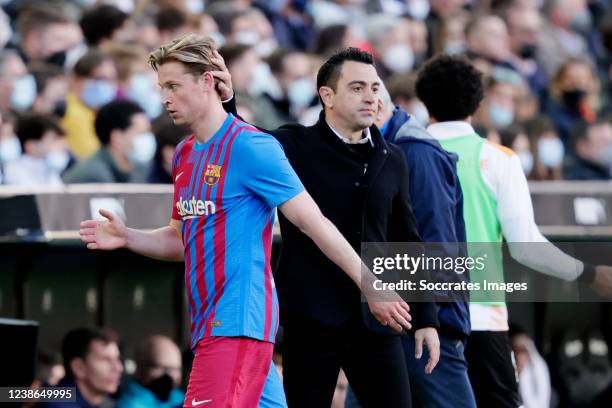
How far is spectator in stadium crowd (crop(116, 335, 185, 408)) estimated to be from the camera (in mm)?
9250

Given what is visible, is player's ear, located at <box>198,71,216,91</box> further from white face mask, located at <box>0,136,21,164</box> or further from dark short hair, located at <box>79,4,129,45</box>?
dark short hair, located at <box>79,4,129,45</box>

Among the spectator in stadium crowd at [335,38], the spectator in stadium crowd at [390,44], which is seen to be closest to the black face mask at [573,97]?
the spectator in stadium crowd at [390,44]

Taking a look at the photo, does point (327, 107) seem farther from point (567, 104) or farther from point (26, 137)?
point (567, 104)

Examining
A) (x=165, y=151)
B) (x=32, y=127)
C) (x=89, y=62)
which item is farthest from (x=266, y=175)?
(x=89, y=62)

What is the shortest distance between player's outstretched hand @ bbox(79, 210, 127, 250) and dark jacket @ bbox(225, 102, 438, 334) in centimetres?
73

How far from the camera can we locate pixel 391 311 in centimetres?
597

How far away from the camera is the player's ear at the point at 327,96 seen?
6609 millimetres

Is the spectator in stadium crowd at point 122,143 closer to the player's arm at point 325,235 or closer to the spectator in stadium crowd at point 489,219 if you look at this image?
the spectator in stadium crowd at point 489,219

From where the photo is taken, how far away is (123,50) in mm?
11422

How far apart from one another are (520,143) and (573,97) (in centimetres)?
311

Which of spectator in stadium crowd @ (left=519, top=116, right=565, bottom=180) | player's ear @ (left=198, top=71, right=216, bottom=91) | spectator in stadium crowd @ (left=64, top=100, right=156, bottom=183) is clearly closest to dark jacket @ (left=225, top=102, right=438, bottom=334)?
player's ear @ (left=198, top=71, right=216, bottom=91)

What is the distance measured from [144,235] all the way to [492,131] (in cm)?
477

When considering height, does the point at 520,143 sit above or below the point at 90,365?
above

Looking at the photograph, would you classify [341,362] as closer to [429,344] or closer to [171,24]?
[429,344]
